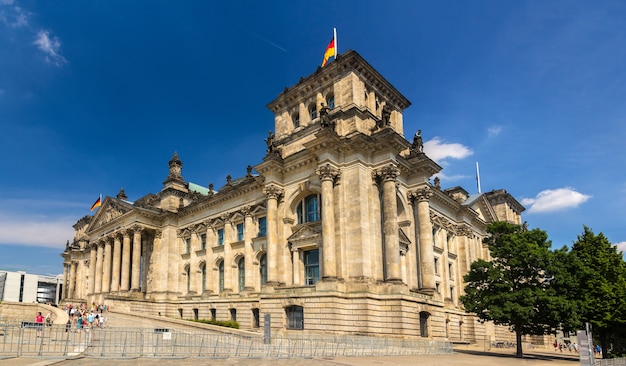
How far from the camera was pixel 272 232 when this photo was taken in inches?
1519

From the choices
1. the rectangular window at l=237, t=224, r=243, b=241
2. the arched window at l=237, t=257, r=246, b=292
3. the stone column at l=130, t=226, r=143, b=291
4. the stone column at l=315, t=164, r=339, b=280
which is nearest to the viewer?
the stone column at l=315, t=164, r=339, b=280

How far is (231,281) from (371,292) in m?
19.5

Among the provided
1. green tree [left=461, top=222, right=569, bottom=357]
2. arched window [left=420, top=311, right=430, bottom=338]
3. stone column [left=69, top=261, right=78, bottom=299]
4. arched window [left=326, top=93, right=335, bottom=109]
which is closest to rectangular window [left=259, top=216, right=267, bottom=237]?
arched window [left=326, top=93, right=335, bottom=109]

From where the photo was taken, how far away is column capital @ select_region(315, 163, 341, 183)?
115 feet

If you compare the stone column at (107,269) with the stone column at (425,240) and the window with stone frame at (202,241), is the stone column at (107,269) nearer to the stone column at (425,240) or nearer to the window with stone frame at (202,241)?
the window with stone frame at (202,241)

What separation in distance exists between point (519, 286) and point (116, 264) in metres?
46.7

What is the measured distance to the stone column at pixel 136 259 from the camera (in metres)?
54.0

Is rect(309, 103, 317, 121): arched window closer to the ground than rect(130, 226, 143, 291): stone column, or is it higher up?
higher up

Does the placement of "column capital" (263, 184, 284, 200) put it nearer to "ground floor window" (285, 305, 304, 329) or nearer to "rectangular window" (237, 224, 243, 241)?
"ground floor window" (285, 305, 304, 329)

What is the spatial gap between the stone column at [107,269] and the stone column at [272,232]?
3089 centimetres

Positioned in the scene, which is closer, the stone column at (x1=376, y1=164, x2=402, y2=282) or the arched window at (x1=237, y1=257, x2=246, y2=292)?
the stone column at (x1=376, y1=164, x2=402, y2=282)

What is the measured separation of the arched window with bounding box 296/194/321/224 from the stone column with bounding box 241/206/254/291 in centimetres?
781

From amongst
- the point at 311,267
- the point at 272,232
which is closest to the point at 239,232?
the point at 272,232

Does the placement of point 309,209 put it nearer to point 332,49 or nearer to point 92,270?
point 332,49
